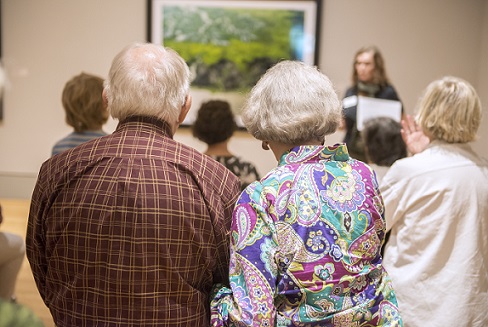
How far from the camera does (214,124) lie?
2.82 m

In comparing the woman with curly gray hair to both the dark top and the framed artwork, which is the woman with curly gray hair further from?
the framed artwork

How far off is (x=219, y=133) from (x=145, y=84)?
1.27 m

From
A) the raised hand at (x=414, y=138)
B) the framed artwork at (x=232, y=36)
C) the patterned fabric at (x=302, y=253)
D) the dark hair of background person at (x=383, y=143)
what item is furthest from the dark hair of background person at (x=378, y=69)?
the patterned fabric at (x=302, y=253)

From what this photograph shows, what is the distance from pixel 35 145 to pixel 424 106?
4.56 meters

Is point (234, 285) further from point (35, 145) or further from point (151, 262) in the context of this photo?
point (35, 145)

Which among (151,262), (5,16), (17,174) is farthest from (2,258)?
(5,16)

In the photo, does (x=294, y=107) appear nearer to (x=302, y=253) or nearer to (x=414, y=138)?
(x=302, y=253)

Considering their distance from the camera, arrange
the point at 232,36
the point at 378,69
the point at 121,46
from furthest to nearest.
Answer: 1. the point at 121,46
2. the point at 232,36
3. the point at 378,69

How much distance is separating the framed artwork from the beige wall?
18 centimetres

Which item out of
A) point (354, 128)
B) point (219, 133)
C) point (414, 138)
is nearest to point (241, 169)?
point (219, 133)

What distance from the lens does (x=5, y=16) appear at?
5785 mm

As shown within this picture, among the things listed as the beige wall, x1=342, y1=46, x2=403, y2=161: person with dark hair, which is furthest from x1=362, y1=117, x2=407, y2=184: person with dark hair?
the beige wall

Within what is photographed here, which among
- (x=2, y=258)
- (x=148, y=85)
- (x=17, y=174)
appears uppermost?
(x=148, y=85)

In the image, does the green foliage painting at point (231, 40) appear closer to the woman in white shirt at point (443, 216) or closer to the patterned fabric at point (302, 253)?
the woman in white shirt at point (443, 216)
